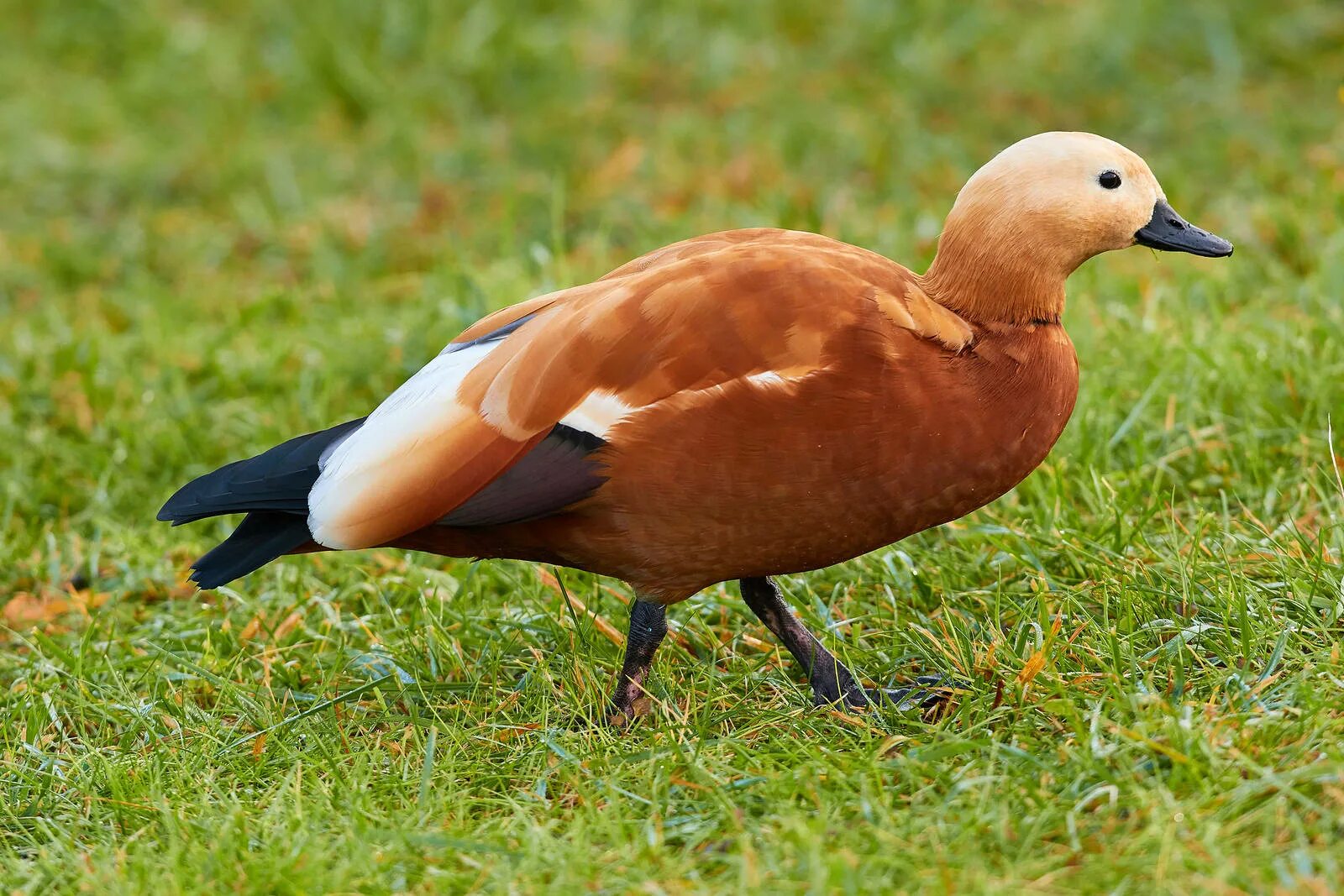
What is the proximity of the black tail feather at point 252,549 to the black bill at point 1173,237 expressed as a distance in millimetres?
2006

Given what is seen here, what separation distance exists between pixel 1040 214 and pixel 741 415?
31.7 inches

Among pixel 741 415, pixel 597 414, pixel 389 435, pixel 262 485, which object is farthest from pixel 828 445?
pixel 262 485

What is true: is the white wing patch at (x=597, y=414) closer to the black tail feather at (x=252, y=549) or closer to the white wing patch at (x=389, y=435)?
the white wing patch at (x=389, y=435)

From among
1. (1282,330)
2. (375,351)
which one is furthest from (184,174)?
(1282,330)

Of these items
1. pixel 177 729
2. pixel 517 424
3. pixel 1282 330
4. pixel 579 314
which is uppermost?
pixel 579 314

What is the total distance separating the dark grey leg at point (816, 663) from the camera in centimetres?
346

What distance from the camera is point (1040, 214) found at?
3303 millimetres

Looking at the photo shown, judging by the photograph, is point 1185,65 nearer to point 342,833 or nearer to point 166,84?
point 166,84

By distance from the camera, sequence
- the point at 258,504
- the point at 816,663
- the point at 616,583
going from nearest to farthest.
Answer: the point at 258,504 → the point at 816,663 → the point at 616,583

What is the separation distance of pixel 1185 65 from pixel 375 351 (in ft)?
15.2

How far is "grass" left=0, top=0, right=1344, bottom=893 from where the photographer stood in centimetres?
293

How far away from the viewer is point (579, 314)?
10.9ft

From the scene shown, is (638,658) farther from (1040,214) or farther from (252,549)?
(1040,214)

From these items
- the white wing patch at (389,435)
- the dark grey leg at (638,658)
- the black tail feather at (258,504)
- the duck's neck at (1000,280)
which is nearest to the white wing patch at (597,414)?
the white wing patch at (389,435)
